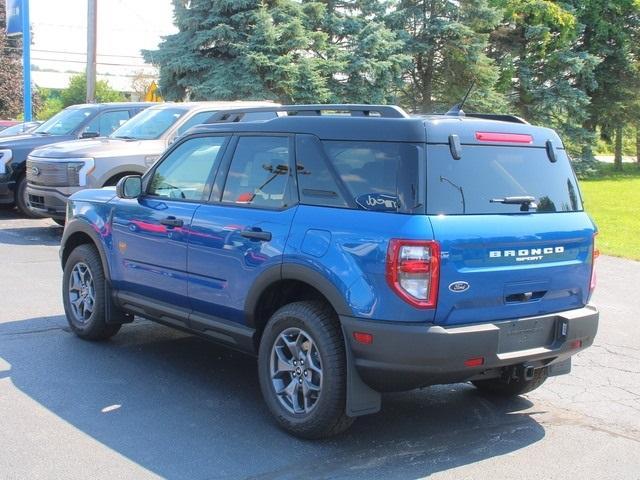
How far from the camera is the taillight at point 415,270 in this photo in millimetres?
3844

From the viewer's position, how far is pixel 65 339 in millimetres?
6332

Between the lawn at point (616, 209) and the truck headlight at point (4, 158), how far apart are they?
952cm

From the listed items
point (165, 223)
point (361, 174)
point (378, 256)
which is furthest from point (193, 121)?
point (378, 256)

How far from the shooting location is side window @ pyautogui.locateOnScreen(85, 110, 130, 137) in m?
13.4

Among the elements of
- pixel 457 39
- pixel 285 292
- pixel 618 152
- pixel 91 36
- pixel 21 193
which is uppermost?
pixel 457 39

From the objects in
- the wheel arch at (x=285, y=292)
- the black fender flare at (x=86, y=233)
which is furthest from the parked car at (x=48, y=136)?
the wheel arch at (x=285, y=292)

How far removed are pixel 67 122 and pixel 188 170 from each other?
30.5ft

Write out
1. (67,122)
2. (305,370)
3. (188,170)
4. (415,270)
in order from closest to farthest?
1. (415,270)
2. (305,370)
3. (188,170)
4. (67,122)

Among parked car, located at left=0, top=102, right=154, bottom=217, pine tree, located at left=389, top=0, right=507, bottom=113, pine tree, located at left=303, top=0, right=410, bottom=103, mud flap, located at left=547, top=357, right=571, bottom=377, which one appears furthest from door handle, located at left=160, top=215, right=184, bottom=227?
pine tree, located at left=389, top=0, right=507, bottom=113

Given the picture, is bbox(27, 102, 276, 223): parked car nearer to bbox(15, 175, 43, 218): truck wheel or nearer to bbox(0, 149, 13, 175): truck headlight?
bbox(0, 149, 13, 175): truck headlight

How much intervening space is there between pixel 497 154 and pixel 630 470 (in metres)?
1.90

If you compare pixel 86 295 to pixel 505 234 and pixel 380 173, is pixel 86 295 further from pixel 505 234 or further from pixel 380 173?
pixel 505 234

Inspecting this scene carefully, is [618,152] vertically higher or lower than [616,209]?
higher

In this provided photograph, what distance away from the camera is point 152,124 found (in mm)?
11805
